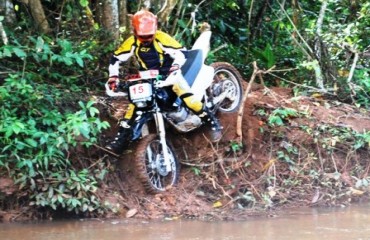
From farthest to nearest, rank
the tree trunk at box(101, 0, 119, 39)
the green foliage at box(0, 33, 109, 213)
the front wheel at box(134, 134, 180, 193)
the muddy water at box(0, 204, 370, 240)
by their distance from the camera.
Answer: the tree trunk at box(101, 0, 119, 39)
the front wheel at box(134, 134, 180, 193)
the green foliage at box(0, 33, 109, 213)
the muddy water at box(0, 204, 370, 240)

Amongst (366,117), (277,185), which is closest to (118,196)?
(277,185)

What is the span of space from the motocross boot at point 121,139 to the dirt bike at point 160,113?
0.10 metres

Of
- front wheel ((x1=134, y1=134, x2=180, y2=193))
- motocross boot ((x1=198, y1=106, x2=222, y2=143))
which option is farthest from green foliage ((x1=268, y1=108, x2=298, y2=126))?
front wheel ((x1=134, y1=134, x2=180, y2=193))

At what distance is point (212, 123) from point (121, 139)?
114cm

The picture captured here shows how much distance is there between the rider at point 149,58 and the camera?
623 cm

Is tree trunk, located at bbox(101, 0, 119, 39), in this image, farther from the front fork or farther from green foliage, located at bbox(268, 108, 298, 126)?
green foliage, located at bbox(268, 108, 298, 126)

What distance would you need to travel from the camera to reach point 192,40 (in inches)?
352

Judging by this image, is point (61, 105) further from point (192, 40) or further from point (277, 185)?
point (192, 40)

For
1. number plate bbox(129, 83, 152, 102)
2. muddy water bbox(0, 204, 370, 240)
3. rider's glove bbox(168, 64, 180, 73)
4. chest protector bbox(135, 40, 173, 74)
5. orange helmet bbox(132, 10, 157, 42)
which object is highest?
orange helmet bbox(132, 10, 157, 42)

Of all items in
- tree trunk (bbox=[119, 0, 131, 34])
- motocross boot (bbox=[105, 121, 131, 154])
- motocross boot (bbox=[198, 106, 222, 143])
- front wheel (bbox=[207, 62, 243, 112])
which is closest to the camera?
motocross boot (bbox=[105, 121, 131, 154])

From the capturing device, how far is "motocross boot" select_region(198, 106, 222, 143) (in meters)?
6.75

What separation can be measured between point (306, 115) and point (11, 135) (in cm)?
357

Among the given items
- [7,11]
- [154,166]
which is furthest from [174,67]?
[7,11]

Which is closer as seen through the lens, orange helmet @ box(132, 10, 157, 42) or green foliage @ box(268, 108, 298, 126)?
orange helmet @ box(132, 10, 157, 42)
